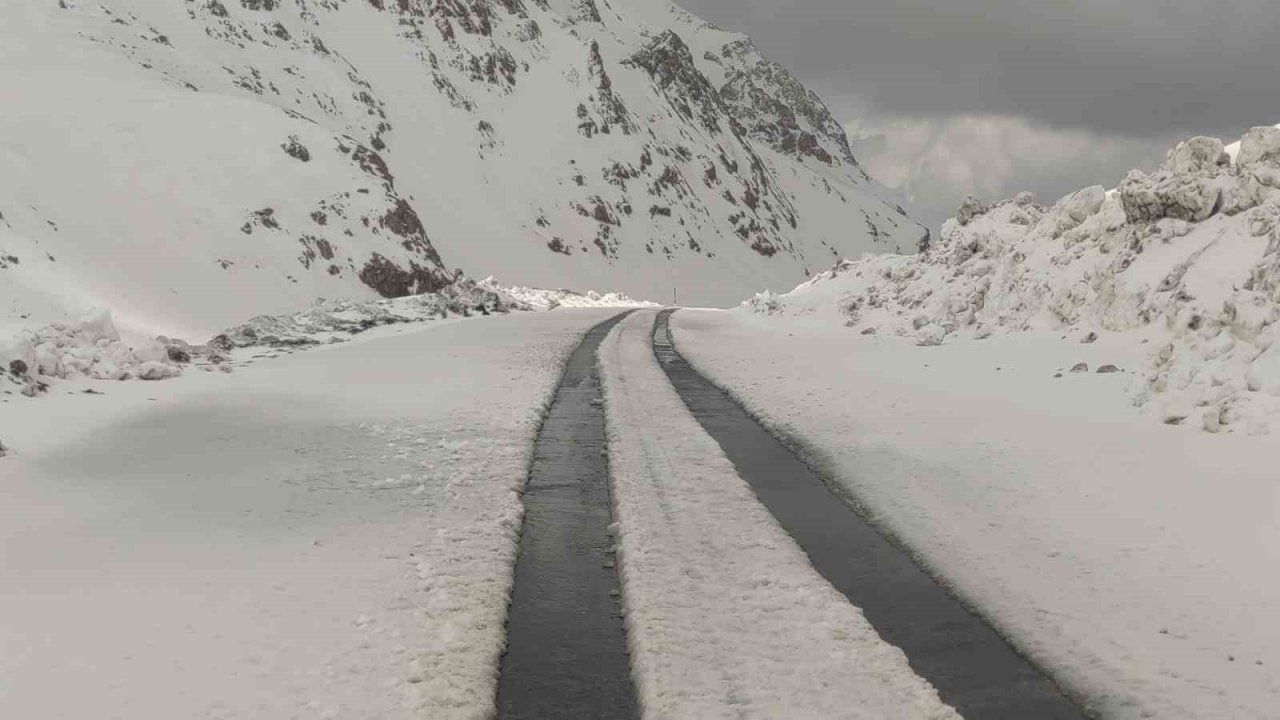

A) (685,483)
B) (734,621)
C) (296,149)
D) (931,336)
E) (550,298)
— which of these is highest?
(296,149)

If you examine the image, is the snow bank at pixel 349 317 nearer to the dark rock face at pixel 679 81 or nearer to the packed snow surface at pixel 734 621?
the packed snow surface at pixel 734 621

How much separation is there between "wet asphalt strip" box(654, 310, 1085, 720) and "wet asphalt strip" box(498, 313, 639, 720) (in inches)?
41.0

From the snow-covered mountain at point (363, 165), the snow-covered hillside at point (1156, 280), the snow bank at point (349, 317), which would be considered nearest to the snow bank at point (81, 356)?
the snow bank at point (349, 317)

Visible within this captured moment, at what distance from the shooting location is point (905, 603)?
14.5 ft

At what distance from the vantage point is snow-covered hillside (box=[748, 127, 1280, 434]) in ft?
27.0

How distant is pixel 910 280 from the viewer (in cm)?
2219

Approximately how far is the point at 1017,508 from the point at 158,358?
10377 mm

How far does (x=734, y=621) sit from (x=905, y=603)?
1.02 m

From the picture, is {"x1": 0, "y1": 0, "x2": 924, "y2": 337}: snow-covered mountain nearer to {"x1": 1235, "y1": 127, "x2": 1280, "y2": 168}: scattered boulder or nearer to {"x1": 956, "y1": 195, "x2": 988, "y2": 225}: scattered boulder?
{"x1": 956, "y1": 195, "x2": 988, "y2": 225}: scattered boulder

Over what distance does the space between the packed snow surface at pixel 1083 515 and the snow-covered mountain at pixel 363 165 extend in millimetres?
20411

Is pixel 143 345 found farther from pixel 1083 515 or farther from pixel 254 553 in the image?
pixel 1083 515

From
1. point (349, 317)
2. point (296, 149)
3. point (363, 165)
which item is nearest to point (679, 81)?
point (363, 165)

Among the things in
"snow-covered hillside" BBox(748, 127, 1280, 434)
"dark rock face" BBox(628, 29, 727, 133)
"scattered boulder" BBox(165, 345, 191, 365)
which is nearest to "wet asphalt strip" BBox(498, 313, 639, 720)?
"snow-covered hillside" BBox(748, 127, 1280, 434)

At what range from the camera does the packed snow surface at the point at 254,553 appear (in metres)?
3.39
